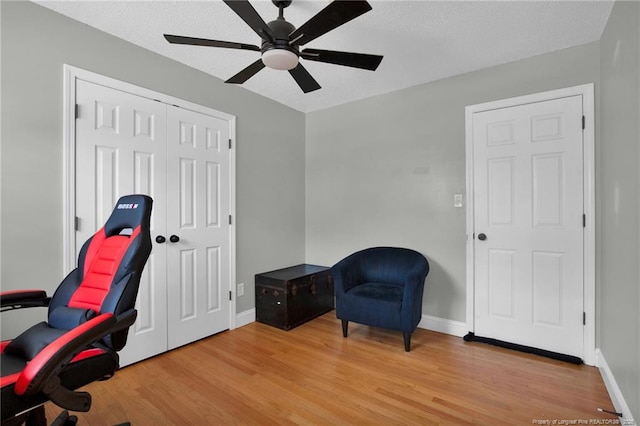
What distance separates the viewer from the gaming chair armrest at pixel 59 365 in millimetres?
1041

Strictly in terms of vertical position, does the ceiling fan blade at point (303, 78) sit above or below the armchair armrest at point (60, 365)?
above

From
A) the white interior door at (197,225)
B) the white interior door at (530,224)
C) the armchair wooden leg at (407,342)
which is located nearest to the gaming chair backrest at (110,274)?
the white interior door at (197,225)

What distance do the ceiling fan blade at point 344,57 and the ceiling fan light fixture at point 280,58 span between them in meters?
0.10

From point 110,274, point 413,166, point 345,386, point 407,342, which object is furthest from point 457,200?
point 110,274

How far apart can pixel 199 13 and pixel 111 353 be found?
2.16m

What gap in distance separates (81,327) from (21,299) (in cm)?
76

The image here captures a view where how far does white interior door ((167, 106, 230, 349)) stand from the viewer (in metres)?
2.77

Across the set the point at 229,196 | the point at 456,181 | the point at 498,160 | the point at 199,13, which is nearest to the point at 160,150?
the point at 229,196

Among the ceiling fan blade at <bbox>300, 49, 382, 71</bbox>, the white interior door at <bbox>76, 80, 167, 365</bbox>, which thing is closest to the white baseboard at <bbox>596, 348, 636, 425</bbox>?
the ceiling fan blade at <bbox>300, 49, 382, 71</bbox>

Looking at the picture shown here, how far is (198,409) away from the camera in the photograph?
190cm

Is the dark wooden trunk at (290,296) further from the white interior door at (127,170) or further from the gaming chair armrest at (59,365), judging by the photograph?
the gaming chair armrest at (59,365)

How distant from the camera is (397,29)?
2295 millimetres

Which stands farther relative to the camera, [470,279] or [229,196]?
[229,196]

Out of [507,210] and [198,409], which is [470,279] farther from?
[198,409]
